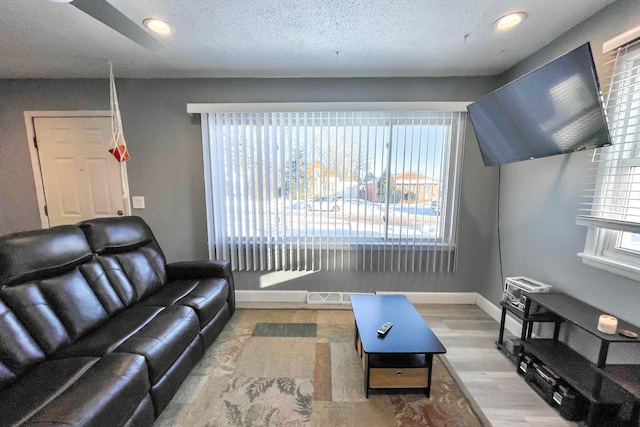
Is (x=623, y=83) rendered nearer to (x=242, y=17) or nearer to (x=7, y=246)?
(x=242, y=17)

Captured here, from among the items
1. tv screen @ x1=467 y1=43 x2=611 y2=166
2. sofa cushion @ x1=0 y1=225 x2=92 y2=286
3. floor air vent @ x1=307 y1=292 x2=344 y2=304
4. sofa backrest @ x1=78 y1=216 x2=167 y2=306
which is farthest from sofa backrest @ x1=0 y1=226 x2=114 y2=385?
tv screen @ x1=467 y1=43 x2=611 y2=166

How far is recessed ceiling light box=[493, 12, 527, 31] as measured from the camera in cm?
160

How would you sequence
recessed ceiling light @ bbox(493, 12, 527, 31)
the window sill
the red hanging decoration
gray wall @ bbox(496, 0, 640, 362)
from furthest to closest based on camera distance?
the red hanging decoration < recessed ceiling light @ bbox(493, 12, 527, 31) < gray wall @ bbox(496, 0, 640, 362) < the window sill

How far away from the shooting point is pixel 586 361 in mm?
1591

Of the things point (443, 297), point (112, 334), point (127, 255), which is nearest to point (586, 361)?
point (443, 297)

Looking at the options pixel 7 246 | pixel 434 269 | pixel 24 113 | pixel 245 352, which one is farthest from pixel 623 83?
pixel 24 113

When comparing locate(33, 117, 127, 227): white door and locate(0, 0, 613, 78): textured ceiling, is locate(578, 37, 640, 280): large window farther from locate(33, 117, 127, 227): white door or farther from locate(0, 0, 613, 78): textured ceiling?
locate(33, 117, 127, 227): white door

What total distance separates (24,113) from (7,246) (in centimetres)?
227

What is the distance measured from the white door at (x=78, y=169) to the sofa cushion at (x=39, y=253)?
126 cm

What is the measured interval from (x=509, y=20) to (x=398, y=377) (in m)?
2.43

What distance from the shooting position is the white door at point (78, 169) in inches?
105

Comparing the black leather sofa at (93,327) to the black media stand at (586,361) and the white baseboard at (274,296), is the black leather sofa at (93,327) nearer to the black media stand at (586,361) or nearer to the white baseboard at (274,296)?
the white baseboard at (274,296)

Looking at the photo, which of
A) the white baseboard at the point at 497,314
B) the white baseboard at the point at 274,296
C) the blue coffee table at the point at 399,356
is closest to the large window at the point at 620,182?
the white baseboard at the point at 497,314

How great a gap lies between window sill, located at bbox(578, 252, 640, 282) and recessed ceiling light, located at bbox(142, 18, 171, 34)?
3.21m
